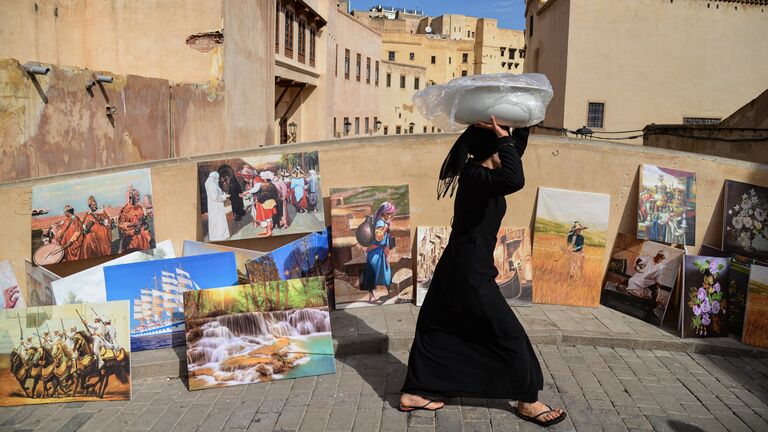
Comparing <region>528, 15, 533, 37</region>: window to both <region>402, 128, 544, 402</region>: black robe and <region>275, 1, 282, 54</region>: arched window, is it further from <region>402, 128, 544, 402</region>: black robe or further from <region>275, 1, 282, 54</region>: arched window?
<region>402, 128, 544, 402</region>: black robe

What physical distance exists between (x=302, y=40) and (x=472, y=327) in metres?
20.6

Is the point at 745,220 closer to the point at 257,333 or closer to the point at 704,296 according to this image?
the point at 704,296

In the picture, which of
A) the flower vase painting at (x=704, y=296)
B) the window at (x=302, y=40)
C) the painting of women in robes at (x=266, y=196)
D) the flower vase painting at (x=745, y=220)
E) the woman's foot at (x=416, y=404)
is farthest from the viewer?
the window at (x=302, y=40)

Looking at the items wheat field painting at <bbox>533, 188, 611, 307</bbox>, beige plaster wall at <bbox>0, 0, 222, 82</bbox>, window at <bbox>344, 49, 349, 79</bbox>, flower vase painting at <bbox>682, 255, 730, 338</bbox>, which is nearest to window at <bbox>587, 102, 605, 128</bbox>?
window at <bbox>344, 49, 349, 79</bbox>

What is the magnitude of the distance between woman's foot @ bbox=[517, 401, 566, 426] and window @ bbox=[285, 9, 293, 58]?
1874 centimetres

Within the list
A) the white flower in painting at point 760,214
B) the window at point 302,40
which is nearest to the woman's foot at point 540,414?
the white flower in painting at point 760,214

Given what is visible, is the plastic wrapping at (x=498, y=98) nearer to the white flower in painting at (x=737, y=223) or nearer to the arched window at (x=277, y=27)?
the white flower in painting at (x=737, y=223)

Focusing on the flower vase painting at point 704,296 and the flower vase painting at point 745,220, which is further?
the flower vase painting at point 745,220

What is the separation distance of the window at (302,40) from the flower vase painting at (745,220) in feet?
61.4

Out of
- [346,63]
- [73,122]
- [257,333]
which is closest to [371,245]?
[257,333]

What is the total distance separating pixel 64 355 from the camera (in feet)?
14.6

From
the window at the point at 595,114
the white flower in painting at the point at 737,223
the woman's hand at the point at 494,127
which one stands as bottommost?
the white flower in painting at the point at 737,223

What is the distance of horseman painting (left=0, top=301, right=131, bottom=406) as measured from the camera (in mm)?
4367

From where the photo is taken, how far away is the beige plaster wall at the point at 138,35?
41.5 feet
